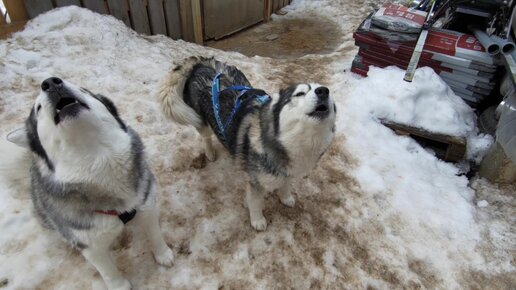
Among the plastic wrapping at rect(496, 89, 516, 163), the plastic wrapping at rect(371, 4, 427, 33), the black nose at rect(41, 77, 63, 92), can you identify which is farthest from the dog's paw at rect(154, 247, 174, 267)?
the plastic wrapping at rect(371, 4, 427, 33)

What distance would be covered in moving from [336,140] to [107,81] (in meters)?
3.33

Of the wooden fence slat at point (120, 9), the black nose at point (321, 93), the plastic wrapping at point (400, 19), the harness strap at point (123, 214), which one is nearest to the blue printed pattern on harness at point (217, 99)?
the black nose at point (321, 93)

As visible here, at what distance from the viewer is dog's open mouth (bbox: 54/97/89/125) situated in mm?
1647

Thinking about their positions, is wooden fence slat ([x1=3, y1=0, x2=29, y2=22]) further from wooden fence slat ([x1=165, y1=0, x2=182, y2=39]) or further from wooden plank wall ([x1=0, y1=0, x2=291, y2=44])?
wooden fence slat ([x1=165, y1=0, x2=182, y2=39])

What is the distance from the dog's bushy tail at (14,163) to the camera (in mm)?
2588

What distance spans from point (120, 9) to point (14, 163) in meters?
3.92

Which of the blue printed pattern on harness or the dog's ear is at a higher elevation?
the dog's ear

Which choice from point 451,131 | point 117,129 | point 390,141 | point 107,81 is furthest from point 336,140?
point 107,81

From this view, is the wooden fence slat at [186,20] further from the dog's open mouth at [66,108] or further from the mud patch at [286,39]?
the dog's open mouth at [66,108]

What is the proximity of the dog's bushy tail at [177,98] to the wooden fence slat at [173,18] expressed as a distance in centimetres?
331

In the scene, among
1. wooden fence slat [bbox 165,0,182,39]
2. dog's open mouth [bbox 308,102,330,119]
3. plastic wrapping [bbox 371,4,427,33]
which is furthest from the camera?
wooden fence slat [bbox 165,0,182,39]

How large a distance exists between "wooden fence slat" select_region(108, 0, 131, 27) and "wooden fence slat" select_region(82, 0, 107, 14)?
0.11 meters

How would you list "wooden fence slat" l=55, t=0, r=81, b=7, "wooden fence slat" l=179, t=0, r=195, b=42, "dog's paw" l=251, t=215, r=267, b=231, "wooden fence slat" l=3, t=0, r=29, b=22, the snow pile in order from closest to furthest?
"dog's paw" l=251, t=215, r=267, b=231 < the snow pile < "wooden fence slat" l=3, t=0, r=29, b=22 < "wooden fence slat" l=55, t=0, r=81, b=7 < "wooden fence slat" l=179, t=0, r=195, b=42

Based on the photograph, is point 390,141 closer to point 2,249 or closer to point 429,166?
point 429,166
